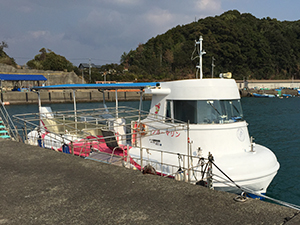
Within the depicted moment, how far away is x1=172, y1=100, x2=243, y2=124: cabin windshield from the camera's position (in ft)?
29.2

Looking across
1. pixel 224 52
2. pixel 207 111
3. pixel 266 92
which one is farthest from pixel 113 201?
pixel 224 52

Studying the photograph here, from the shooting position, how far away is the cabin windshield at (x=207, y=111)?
8906 mm

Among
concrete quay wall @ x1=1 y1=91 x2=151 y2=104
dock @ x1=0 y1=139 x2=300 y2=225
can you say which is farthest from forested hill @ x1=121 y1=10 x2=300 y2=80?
dock @ x1=0 y1=139 x2=300 y2=225

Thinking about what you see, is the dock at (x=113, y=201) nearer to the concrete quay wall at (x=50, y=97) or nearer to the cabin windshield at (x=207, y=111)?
the cabin windshield at (x=207, y=111)

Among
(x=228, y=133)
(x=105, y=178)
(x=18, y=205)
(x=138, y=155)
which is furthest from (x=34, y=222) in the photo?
(x=228, y=133)

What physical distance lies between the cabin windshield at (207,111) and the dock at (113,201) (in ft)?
14.0

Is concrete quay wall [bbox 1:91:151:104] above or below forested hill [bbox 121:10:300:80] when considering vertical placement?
below

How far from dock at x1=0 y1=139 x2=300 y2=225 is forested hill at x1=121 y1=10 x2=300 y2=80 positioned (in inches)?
3485

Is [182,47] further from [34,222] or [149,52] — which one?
[34,222]

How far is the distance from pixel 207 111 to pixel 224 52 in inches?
3705

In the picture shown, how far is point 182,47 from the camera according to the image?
111938mm

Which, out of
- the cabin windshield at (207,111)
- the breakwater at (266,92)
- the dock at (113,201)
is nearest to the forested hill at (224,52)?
the breakwater at (266,92)

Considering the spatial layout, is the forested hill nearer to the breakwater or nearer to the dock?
the breakwater

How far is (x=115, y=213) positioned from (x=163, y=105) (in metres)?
6.60
